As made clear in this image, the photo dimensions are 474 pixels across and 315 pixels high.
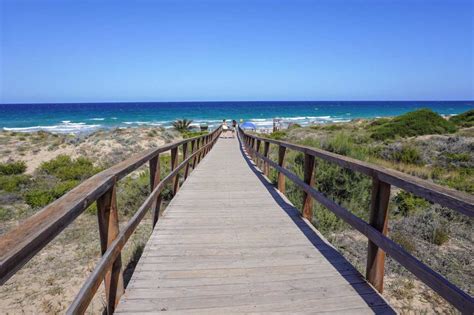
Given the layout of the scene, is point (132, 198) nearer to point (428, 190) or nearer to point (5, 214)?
point (5, 214)

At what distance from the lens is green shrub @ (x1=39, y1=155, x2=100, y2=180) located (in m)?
12.5

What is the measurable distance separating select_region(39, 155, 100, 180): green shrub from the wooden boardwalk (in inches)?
336

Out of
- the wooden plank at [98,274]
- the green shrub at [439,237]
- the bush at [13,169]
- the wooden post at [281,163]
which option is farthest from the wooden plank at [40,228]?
the bush at [13,169]

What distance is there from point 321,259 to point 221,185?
433cm

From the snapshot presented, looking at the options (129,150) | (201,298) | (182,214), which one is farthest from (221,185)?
(129,150)

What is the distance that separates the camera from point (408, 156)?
12.7 m

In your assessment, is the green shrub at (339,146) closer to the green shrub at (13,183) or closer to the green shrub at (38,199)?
the green shrub at (38,199)

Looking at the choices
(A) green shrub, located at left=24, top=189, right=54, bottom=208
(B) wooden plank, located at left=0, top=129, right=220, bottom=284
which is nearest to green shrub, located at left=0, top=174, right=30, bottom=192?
(A) green shrub, located at left=24, top=189, right=54, bottom=208

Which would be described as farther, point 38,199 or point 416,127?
point 416,127

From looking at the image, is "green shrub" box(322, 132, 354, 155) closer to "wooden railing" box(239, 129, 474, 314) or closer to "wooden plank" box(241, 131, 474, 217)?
"wooden railing" box(239, 129, 474, 314)

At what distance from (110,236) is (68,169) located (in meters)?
12.0

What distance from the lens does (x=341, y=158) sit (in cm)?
376

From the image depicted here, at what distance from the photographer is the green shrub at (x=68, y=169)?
41.1ft

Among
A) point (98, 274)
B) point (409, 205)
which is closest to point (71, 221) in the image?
point (98, 274)
